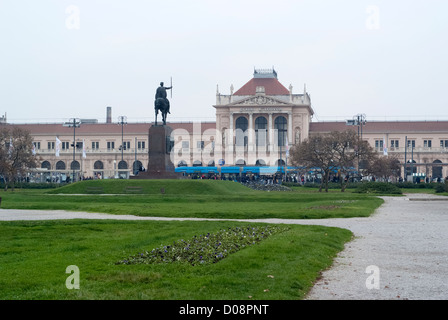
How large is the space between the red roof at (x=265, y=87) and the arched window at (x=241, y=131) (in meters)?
5.64

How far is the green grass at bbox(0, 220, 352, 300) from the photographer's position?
9.03 meters

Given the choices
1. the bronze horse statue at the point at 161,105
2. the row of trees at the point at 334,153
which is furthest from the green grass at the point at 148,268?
the row of trees at the point at 334,153

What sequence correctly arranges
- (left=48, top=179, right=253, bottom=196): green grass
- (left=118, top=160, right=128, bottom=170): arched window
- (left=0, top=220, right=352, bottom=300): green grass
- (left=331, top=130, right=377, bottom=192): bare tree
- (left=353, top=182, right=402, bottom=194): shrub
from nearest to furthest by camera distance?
(left=0, top=220, right=352, bottom=300): green grass → (left=48, top=179, right=253, bottom=196): green grass → (left=353, top=182, right=402, bottom=194): shrub → (left=331, top=130, right=377, bottom=192): bare tree → (left=118, top=160, right=128, bottom=170): arched window

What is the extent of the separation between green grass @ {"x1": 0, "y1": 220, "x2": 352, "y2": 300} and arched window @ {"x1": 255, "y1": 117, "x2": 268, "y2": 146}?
106 meters

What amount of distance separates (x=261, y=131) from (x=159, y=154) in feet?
253

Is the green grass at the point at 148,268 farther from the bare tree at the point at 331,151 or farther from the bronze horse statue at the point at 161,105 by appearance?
the bare tree at the point at 331,151

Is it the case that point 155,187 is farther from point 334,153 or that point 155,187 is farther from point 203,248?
point 203,248

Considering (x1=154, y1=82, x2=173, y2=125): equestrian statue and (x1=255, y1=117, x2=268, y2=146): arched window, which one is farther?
(x1=255, y1=117, x2=268, y2=146): arched window

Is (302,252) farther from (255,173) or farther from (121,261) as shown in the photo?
(255,173)

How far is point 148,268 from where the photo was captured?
438 inches

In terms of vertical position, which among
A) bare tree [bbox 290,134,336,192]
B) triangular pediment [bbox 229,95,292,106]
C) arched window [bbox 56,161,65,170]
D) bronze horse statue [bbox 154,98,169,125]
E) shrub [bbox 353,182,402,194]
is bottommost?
shrub [bbox 353,182,402,194]

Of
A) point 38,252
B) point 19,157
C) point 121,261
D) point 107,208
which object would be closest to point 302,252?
point 121,261

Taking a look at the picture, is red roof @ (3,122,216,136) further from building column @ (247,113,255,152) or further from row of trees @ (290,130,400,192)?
row of trees @ (290,130,400,192)

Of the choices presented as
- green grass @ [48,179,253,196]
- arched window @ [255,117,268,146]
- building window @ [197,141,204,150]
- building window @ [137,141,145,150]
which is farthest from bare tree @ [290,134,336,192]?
building window @ [137,141,145,150]
